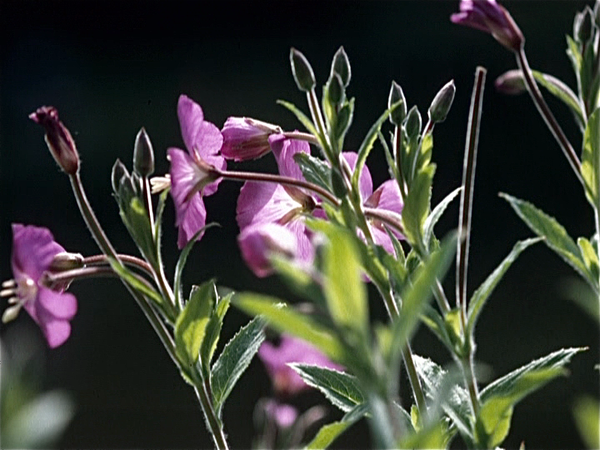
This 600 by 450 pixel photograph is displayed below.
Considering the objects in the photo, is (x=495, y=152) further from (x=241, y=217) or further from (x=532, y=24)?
(x=241, y=217)

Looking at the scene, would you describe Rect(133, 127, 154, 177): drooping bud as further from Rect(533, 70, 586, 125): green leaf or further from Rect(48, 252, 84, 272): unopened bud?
Rect(533, 70, 586, 125): green leaf

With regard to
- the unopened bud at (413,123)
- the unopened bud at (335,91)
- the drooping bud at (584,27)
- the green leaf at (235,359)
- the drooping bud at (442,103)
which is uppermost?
the drooping bud at (584,27)

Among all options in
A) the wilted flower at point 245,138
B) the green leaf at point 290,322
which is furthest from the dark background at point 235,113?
the green leaf at point 290,322

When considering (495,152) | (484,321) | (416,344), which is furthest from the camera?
(495,152)

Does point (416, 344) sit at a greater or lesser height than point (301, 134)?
lesser

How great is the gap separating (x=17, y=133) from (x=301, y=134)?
3762mm

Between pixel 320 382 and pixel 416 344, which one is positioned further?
pixel 416 344

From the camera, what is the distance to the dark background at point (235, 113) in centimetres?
363

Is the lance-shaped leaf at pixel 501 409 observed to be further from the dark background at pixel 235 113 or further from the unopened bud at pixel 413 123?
the dark background at pixel 235 113

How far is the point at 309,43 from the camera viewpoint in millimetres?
4273

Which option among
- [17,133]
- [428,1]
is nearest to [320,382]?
[17,133]

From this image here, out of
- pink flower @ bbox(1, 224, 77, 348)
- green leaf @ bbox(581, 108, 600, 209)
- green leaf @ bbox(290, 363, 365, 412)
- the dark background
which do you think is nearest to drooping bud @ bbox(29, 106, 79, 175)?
pink flower @ bbox(1, 224, 77, 348)

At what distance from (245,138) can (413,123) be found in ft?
0.37

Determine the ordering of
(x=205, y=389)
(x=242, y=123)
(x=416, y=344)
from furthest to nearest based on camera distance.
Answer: (x=416, y=344)
(x=242, y=123)
(x=205, y=389)
